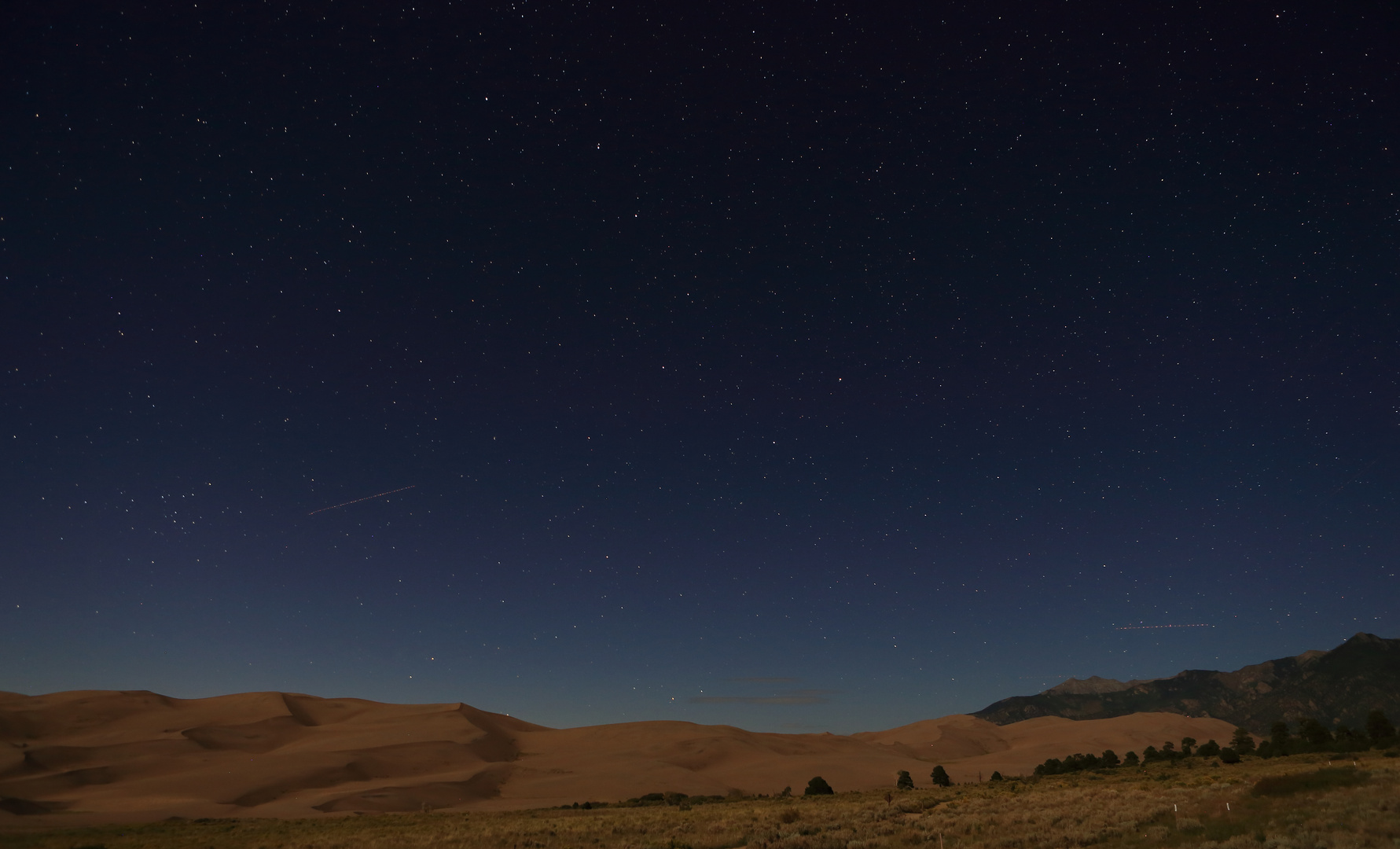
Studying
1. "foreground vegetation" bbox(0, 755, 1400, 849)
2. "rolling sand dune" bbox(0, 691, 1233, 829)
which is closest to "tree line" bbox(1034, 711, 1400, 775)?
"foreground vegetation" bbox(0, 755, 1400, 849)

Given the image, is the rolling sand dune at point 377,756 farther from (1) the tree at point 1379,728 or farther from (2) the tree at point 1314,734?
(1) the tree at point 1379,728

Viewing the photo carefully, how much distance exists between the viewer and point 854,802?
38.0 m

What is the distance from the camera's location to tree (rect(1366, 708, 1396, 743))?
171 feet

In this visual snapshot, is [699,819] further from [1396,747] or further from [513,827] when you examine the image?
[1396,747]

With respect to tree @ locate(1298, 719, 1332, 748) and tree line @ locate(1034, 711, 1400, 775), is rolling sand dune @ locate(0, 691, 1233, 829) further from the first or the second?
tree @ locate(1298, 719, 1332, 748)

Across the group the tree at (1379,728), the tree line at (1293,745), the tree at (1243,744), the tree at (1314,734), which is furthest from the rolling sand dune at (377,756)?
the tree at (1379,728)

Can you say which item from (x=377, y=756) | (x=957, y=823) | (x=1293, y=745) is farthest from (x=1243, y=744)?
(x=377, y=756)

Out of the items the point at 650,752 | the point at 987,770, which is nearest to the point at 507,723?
the point at 650,752

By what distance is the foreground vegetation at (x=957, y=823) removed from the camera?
1922 centimetres

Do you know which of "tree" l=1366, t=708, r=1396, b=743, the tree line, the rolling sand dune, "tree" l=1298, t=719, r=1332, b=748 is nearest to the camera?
the tree line

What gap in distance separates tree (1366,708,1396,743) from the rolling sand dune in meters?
39.9

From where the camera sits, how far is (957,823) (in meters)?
24.0

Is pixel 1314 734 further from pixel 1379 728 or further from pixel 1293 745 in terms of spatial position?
pixel 1379 728

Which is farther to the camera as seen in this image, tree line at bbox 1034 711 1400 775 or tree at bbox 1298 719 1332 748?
tree at bbox 1298 719 1332 748
